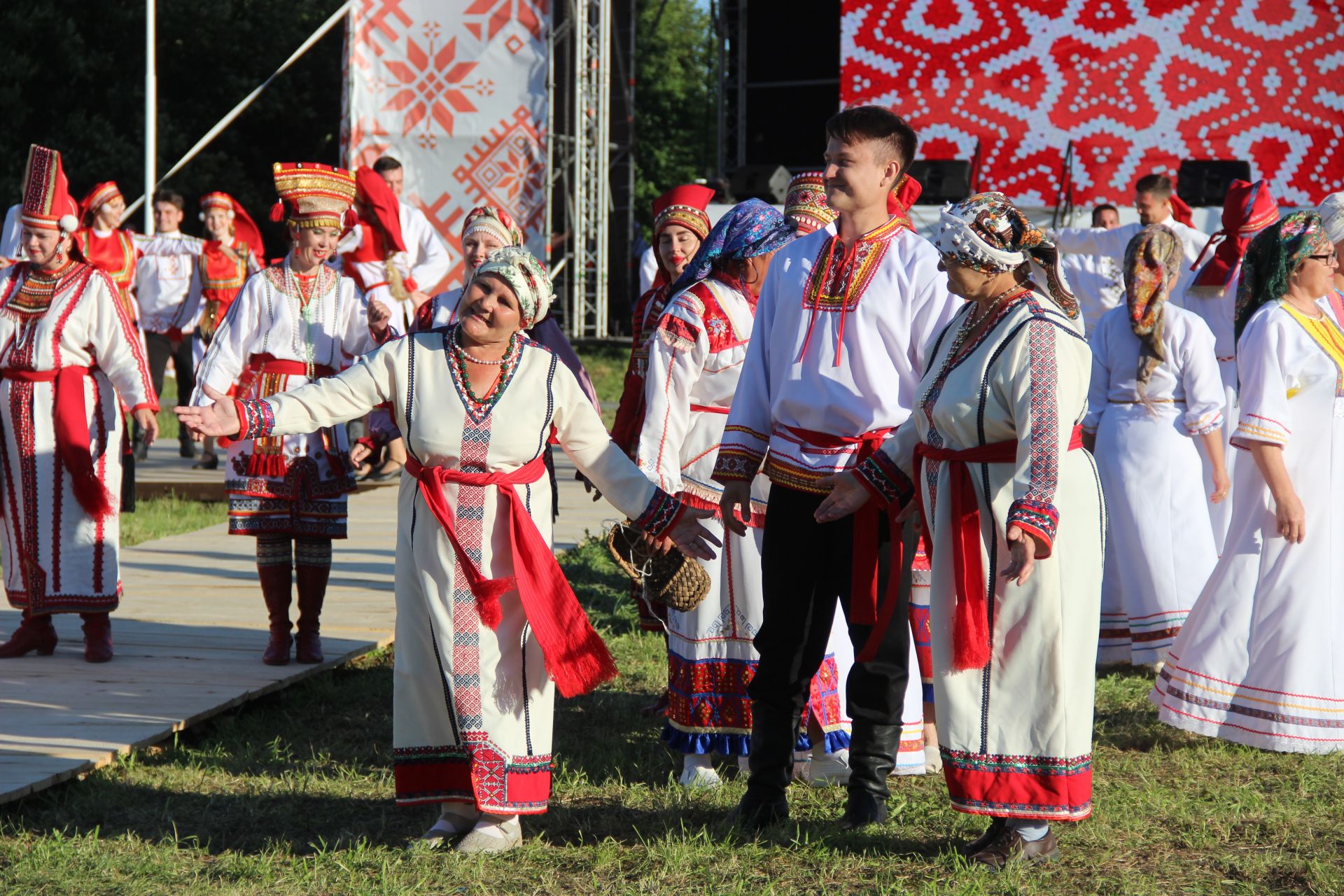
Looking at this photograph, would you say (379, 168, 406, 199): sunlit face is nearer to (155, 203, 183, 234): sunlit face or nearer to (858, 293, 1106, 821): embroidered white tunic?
(155, 203, 183, 234): sunlit face

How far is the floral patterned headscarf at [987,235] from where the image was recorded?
344cm

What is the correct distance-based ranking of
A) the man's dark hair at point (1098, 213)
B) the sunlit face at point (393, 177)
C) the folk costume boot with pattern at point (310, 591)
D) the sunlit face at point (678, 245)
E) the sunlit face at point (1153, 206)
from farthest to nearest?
the man's dark hair at point (1098, 213)
the sunlit face at point (393, 177)
the sunlit face at point (1153, 206)
the folk costume boot with pattern at point (310, 591)
the sunlit face at point (678, 245)

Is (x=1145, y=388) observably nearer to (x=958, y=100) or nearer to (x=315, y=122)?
(x=958, y=100)

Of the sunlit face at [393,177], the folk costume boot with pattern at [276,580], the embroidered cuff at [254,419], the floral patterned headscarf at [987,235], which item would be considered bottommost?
the folk costume boot with pattern at [276,580]

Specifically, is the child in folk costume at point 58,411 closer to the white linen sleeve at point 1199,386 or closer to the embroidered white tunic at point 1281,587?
the embroidered white tunic at point 1281,587

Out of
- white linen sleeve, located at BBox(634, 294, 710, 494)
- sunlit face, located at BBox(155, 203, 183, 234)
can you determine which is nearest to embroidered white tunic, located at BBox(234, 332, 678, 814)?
white linen sleeve, located at BBox(634, 294, 710, 494)

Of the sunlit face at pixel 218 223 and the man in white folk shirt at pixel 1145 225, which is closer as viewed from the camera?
the man in white folk shirt at pixel 1145 225

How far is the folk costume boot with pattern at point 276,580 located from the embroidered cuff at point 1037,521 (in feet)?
10.8

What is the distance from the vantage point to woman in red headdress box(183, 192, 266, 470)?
11344 mm

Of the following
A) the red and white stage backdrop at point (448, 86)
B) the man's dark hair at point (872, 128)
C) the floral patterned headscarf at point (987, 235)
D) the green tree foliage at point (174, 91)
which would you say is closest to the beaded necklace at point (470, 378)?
the man's dark hair at point (872, 128)

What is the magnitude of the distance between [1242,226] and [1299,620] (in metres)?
3.04

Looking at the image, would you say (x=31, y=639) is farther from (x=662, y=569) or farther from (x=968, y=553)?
(x=968, y=553)

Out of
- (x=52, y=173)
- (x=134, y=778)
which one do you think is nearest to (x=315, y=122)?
(x=52, y=173)

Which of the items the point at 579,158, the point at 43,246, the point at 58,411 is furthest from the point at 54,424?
the point at 579,158
